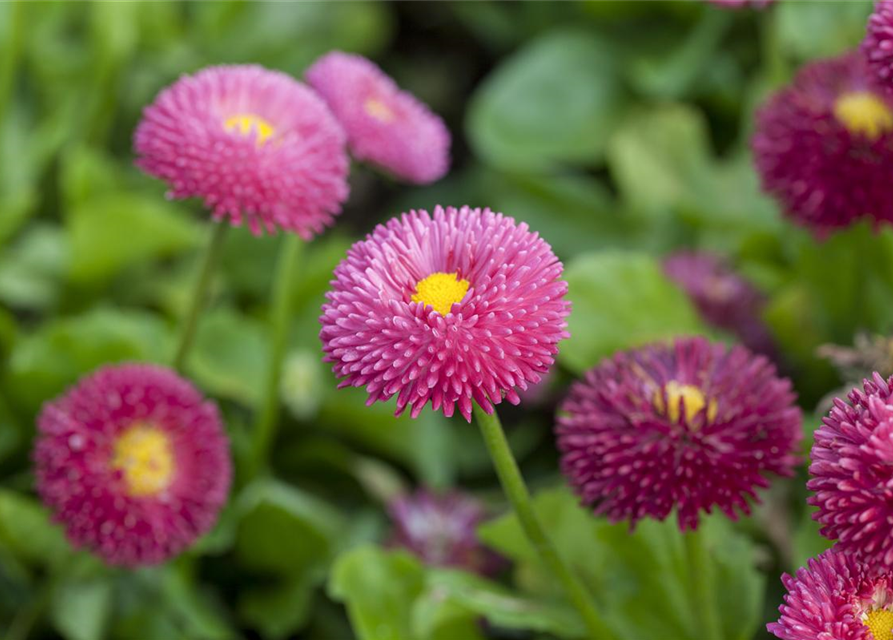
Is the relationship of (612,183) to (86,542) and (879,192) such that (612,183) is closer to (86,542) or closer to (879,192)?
(879,192)

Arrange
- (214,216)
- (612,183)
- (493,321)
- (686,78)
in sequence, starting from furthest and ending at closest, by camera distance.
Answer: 1. (612,183)
2. (686,78)
3. (214,216)
4. (493,321)

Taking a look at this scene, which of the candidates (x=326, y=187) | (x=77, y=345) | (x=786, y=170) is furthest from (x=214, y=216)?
(x=786, y=170)

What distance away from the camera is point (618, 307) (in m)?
1.00

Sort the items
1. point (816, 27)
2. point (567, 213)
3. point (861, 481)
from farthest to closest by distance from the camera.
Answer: point (567, 213), point (816, 27), point (861, 481)

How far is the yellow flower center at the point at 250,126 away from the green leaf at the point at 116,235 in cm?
32

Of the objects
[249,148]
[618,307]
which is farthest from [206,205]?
[618,307]

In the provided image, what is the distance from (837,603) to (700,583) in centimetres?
22

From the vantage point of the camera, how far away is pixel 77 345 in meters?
1.01

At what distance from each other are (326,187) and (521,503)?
0.29 metres

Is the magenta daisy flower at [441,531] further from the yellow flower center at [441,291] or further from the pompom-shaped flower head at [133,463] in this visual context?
the yellow flower center at [441,291]

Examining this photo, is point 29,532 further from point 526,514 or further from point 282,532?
point 526,514

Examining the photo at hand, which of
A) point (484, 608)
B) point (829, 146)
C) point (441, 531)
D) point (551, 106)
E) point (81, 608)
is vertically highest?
point (829, 146)

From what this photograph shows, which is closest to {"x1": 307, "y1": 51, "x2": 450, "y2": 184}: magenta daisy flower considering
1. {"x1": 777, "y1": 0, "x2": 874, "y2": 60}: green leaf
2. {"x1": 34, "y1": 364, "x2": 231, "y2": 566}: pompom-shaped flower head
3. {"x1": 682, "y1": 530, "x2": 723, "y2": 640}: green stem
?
{"x1": 34, "y1": 364, "x2": 231, "y2": 566}: pompom-shaped flower head

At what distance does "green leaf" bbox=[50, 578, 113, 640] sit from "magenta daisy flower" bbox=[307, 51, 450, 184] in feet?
1.51
